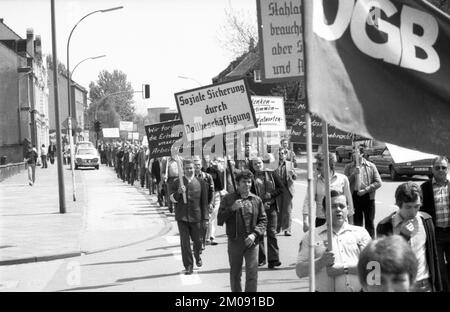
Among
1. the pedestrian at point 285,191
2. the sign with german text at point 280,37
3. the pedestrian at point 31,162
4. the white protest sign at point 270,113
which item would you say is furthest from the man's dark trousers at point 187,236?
the pedestrian at point 31,162

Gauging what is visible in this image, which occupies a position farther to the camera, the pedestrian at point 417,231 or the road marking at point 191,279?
the road marking at point 191,279

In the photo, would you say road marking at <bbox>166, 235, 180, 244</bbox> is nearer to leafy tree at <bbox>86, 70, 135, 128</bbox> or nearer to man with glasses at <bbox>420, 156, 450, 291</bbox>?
man with glasses at <bbox>420, 156, 450, 291</bbox>

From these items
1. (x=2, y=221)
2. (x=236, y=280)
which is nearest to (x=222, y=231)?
(x=2, y=221)

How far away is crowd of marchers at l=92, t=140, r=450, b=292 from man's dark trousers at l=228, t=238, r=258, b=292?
0.03ft

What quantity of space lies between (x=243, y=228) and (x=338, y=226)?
261 cm

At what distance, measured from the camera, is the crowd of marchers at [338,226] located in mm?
3508

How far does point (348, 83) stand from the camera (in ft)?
15.0

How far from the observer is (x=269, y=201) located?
435 inches

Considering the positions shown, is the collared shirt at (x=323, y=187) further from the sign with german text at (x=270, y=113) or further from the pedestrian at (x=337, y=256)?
the sign with german text at (x=270, y=113)

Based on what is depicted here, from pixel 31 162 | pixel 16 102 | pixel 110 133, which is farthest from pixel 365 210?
pixel 110 133

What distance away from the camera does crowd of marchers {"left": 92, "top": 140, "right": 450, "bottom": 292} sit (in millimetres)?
3508

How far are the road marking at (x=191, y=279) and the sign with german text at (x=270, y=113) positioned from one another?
19.6ft

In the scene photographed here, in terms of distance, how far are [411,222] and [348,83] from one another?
172cm
